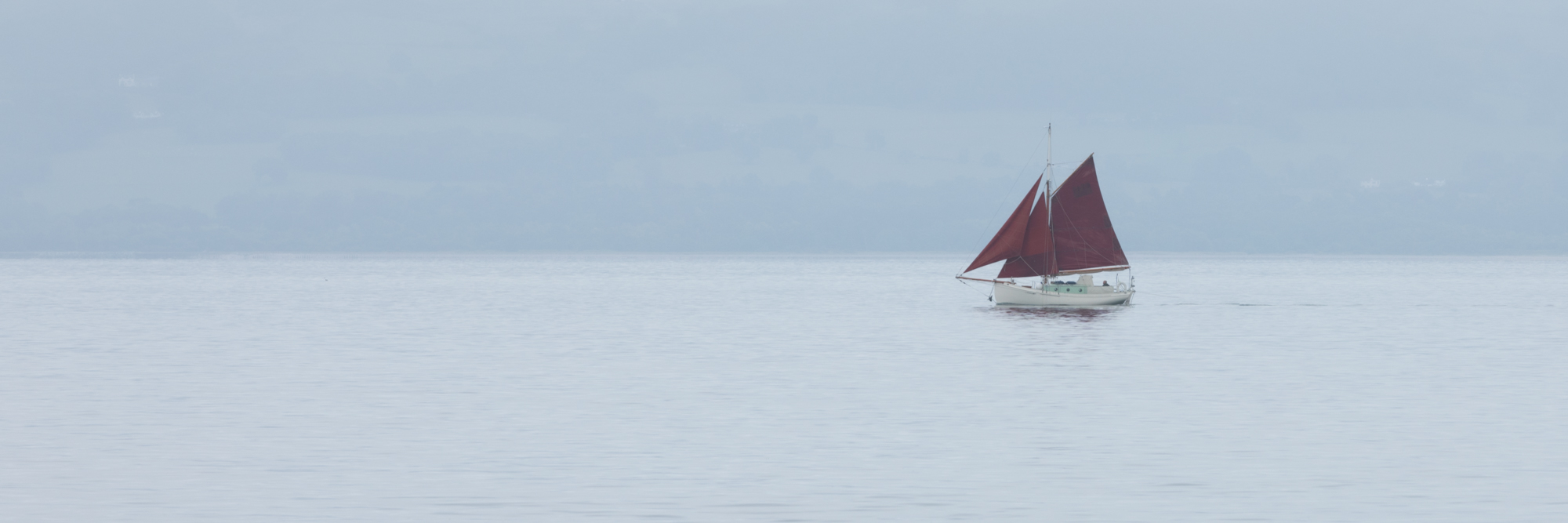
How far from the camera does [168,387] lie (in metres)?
38.4

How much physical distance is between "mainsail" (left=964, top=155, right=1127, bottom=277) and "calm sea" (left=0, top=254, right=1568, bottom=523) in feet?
48.5

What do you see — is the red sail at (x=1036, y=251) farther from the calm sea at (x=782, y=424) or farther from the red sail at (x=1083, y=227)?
the calm sea at (x=782, y=424)

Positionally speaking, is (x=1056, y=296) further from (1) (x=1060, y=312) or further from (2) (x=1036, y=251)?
(2) (x=1036, y=251)

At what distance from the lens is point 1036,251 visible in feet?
281

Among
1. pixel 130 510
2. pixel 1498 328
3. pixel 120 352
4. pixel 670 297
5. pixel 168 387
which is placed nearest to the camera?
pixel 130 510

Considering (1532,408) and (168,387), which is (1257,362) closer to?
(1532,408)

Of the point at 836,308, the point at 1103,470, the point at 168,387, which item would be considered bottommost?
the point at 1103,470

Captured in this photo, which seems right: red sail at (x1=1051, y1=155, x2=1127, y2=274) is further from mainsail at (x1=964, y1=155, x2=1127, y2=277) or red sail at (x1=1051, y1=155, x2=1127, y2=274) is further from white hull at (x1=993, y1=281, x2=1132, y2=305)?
white hull at (x1=993, y1=281, x2=1132, y2=305)

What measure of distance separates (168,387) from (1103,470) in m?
25.4

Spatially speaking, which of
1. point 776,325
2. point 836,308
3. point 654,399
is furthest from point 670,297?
point 654,399

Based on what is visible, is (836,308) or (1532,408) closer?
(1532,408)

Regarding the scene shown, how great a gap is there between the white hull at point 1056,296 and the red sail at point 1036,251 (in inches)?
46.6

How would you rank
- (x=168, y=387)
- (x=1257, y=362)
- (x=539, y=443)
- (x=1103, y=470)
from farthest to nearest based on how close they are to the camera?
1. (x=1257, y=362)
2. (x=168, y=387)
3. (x=539, y=443)
4. (x=1103, y=470)

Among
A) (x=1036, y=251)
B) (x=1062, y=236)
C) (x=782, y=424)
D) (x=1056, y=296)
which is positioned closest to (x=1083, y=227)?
(x=1062, y=236)
